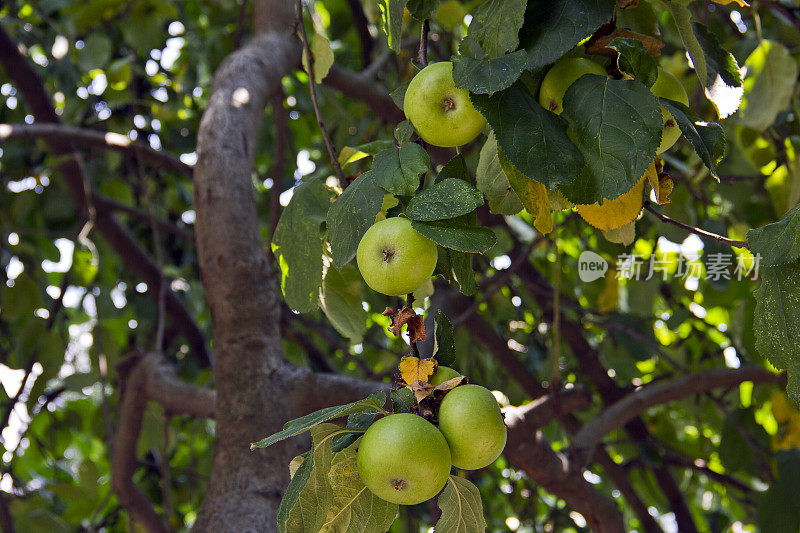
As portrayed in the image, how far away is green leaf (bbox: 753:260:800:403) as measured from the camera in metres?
0.62

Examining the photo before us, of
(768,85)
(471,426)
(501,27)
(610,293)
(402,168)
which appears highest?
(501,27)

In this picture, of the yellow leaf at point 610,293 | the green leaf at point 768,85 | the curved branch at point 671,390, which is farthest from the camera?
the yellow leaf at point 610,293

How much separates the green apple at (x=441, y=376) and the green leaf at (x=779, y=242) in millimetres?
292

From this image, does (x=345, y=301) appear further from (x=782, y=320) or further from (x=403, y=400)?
(x=782, y=320)

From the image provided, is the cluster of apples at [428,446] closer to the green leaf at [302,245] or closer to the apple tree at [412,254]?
the apple tree at [412,254]

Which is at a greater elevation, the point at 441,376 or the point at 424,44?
the point at 424,44

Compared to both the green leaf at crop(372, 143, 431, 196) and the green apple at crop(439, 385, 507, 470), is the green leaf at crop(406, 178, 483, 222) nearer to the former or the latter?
the green leaf at crop(372, 143, 431, 196)

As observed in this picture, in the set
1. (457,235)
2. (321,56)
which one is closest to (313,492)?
(457,235)

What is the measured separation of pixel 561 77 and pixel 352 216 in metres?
0.23

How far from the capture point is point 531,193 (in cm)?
64

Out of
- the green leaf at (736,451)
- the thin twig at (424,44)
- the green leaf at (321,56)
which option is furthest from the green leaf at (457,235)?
the green leaf at (736,451)

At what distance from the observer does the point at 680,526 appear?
7.55 ft

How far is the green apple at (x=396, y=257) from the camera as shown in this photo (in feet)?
1.95

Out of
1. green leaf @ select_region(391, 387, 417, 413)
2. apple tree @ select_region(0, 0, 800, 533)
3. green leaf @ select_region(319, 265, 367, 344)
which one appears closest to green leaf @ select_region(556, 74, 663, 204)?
apple tree @ select_region(0, 0, 800, 533)
